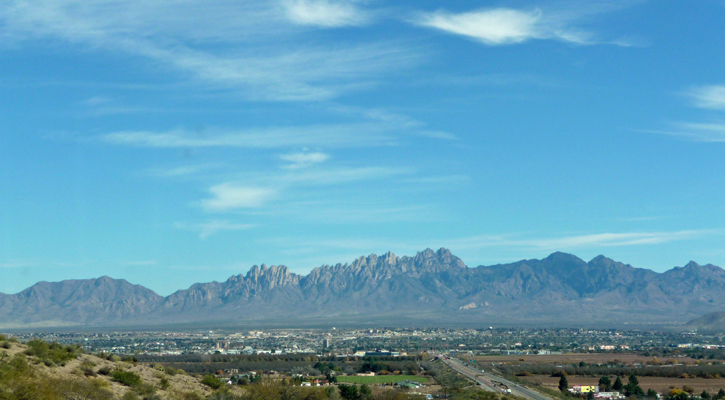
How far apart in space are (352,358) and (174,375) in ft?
360

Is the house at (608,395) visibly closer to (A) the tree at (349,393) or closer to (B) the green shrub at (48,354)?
(A) the tree at (349,393)

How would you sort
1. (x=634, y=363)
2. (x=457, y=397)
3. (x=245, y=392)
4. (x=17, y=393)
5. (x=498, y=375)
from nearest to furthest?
(x=17, y=393) < (x=245, y=392) < (x=457, y=397) < (x=498, y=375) < (x=634, y=363)

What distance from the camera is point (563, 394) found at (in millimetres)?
89250

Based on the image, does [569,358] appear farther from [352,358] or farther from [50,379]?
[50,379]

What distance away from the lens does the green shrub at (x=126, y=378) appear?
38.3 metres

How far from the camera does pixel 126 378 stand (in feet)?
126

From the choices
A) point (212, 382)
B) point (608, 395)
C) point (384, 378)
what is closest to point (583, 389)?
point (608, 395)

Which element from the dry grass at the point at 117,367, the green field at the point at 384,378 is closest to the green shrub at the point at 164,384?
the dry grass at the point at 117,367

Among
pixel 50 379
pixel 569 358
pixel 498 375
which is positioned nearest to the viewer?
pixel 50 379

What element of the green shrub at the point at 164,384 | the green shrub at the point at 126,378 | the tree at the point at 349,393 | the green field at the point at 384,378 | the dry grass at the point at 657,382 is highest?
the green shrub at the point at 126,378

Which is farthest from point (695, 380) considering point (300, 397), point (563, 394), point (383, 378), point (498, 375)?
point (300, 397)

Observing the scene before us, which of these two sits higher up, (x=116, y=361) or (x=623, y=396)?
(x=116, y=361)

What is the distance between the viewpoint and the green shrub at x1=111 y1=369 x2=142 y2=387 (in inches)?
1507

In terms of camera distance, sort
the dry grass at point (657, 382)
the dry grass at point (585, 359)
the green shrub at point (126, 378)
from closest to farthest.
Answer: the green shrub at point (126, 378)
the dry grass at point (657, 382)
the dry grass at point (585, 359)
